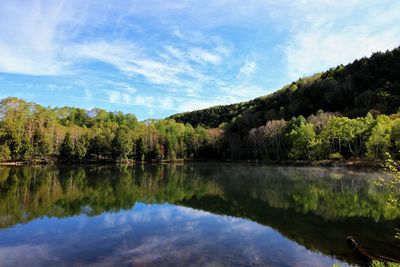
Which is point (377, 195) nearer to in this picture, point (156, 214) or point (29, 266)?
point (156, 214)

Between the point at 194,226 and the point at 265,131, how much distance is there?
292ft

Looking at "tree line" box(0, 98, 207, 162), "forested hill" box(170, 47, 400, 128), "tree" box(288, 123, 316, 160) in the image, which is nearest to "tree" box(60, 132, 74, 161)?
"tree line" box(0, 98, 207, 162)

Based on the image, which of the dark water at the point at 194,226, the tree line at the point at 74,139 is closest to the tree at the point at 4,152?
the tree line at the point at 74,139

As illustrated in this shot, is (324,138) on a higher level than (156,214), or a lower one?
higher

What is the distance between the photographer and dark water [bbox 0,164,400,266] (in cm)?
1588

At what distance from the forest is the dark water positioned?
40.3 metres

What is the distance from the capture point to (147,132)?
126 m

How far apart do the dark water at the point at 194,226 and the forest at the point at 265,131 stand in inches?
1587

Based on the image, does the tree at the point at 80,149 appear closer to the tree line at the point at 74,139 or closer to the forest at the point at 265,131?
the tree line at the point at 74,139

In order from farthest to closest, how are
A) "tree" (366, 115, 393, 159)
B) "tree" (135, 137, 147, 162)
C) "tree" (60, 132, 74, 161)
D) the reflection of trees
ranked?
"tree" (135, 137, 147, 162) → "tree" (60, 132, 74, 161) → "tree" (366, 115, 393, 159) → the reflection of trees

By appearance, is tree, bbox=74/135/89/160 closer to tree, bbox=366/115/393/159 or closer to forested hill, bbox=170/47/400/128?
forested hill, bbox=170/47/400/128

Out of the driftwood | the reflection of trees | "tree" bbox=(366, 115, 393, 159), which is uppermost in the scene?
"tree" bbox=(366, 115, 393, 159)

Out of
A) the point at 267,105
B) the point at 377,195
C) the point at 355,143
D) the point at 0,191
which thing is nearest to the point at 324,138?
the point at 355,143

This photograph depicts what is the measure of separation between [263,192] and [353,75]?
126m
